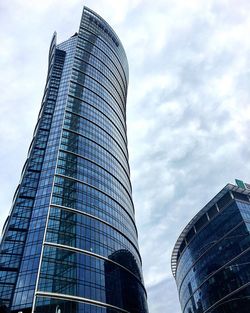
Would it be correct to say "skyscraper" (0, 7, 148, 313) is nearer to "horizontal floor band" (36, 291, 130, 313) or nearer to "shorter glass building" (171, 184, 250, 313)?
"horizontal floor band" (36, 291, 130, 313)

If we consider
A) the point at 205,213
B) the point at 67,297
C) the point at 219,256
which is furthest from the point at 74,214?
the point at 205,213

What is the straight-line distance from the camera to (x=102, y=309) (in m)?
54.2

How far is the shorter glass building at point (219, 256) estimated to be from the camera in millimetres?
88250

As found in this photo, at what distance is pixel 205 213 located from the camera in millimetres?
110438

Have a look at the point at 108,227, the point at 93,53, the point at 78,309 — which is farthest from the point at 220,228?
the point at 93,53

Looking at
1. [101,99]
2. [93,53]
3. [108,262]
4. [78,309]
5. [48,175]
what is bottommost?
[78,309]

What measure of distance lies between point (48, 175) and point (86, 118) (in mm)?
25618

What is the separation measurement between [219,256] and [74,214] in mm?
53900

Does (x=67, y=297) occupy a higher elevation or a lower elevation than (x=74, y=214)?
lower

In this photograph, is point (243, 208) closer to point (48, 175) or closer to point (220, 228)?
point (220, 228)

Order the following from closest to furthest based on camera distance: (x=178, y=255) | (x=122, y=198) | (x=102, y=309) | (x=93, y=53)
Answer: (x=102, y=309)
(x=122, y=198)
(x=93, y=53)
(x=178, y=255)

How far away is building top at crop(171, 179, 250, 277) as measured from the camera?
10262 cm

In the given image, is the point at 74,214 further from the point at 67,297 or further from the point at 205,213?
the point at 205,213

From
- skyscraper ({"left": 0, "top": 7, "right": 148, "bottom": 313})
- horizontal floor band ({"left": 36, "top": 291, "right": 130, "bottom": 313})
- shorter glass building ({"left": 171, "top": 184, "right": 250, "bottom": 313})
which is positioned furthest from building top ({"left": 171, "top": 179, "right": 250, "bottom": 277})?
horizontal floor band ({"left": 36, "top": 291, "right": 130, "bottom": 313})
